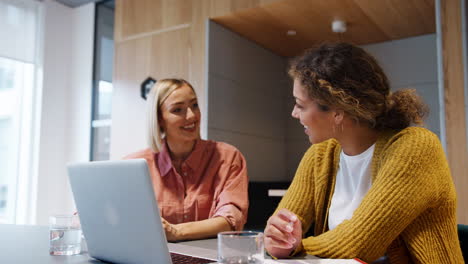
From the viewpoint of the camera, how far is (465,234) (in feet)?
4.09

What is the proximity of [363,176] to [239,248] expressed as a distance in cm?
62

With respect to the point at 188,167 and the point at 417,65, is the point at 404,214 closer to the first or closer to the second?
the point at 188,167

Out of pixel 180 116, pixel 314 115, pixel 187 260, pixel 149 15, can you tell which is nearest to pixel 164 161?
pixel 180 116

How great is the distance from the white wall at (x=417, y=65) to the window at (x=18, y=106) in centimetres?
311

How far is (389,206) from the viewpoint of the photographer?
1.15 m

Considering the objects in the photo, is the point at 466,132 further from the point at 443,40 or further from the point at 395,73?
the point at 395,73

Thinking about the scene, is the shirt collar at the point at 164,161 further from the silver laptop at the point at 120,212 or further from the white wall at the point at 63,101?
the white wall at the point at 63,101

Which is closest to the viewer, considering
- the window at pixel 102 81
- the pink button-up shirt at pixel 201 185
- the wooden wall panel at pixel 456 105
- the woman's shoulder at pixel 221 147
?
the pink button-up shirt at pixel 201 185

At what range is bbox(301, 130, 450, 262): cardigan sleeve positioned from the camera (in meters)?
1.14

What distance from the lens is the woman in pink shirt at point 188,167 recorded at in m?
1.87

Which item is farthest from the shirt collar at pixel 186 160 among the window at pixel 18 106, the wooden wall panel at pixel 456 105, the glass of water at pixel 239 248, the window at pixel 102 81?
the window at pixel 18 106

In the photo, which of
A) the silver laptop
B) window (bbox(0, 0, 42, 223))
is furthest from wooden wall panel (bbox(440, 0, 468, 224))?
window (bbox(0, 0, 42, 223))

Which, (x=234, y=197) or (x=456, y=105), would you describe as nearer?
(x=234, y=197)

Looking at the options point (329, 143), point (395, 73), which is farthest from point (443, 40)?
point (329, 143)
